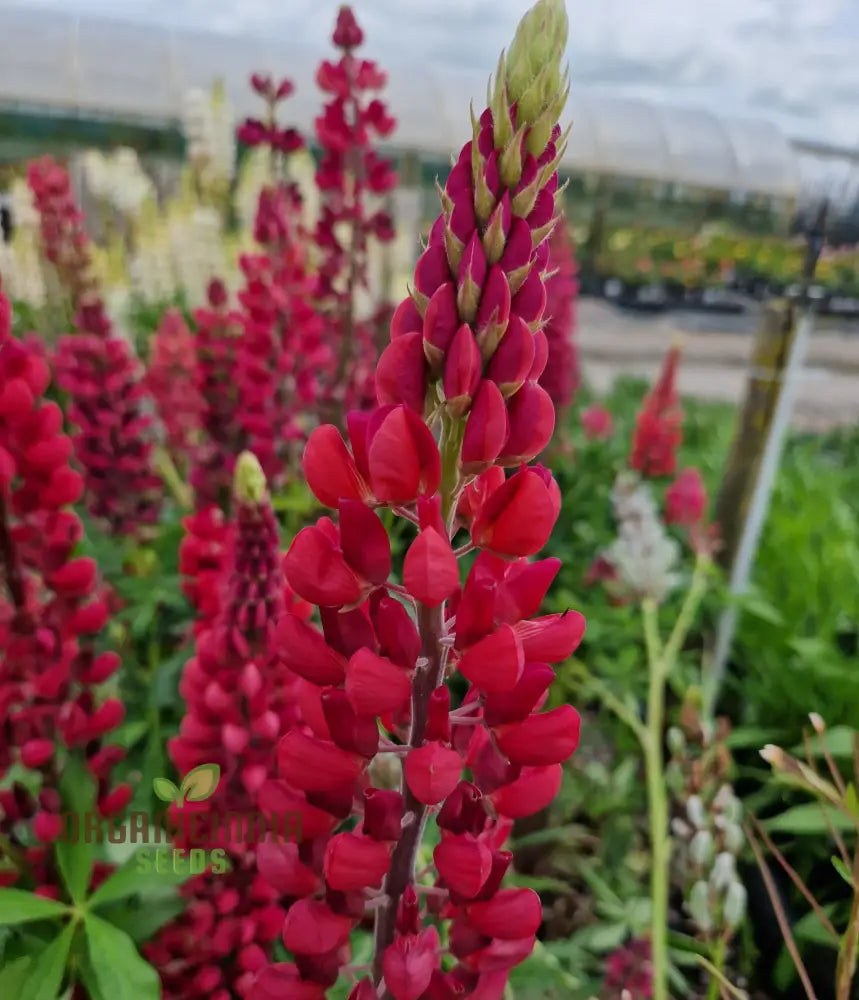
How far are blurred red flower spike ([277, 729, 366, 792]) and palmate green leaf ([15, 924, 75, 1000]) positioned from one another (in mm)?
303

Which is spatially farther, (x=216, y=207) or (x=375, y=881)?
(x=216, y=207)

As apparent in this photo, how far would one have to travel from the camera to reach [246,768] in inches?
28.3

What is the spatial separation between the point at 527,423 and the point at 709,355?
27.2 feet

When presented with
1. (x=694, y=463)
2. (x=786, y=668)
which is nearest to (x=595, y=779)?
(x=786, y=668)

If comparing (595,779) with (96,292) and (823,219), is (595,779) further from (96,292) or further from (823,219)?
(96,292)

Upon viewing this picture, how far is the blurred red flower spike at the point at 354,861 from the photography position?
438mm

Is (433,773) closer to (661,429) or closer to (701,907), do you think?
(701,907)

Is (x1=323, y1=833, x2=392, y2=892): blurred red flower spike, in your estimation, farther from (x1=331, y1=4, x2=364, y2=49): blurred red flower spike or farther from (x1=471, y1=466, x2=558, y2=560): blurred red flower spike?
(x1=331, y1=4, x2=364, y2=49): blurred red flower spike

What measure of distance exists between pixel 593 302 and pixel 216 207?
8.44 metres

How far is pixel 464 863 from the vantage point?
44 cm

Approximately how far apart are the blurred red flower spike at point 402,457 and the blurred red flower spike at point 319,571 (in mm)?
44

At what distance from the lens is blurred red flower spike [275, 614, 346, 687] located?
1.46ft

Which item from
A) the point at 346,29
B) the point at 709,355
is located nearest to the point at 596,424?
the point at 346,29

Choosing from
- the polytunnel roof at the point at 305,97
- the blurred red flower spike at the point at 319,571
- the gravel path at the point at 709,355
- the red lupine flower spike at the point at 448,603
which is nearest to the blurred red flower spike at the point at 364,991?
the red lupine flower spike at the point at 448,603
